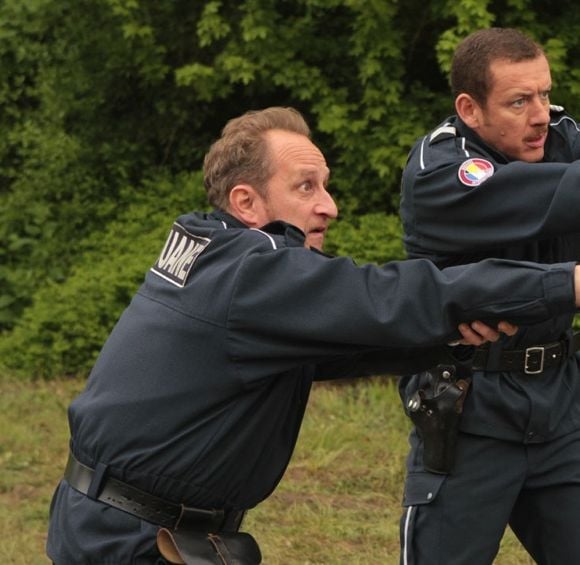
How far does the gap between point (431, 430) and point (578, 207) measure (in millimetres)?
800

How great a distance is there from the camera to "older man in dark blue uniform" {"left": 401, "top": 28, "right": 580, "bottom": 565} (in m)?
3.99

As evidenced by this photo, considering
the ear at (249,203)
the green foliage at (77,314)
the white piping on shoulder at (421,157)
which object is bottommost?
the green foliage at (77,314)

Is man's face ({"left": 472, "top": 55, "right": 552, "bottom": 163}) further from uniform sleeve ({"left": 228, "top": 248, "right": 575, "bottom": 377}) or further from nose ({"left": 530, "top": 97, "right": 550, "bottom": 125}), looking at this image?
uniform sleeve ({"left": 228, "top": 248, "right": 575, "bottom": 377})

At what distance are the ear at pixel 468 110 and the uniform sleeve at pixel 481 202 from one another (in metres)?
0.08

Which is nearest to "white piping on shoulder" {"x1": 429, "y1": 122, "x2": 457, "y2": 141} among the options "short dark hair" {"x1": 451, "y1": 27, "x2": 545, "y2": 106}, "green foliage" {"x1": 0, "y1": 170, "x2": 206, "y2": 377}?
"short dark hair" {"x1": 451, "y1": 27, "x2": 545, "y2": 106}

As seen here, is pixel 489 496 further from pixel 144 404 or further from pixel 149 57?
pixel 149 57

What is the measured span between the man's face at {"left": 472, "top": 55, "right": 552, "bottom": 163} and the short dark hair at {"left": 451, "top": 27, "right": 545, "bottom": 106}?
0.06 feet

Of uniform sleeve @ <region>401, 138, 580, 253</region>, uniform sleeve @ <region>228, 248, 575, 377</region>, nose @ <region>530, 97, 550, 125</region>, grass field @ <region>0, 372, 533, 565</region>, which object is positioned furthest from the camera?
grass field @ <region>0, 372, 533, 565</region>

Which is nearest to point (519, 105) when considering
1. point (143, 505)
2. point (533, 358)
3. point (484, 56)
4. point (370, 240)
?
point (484, 56)

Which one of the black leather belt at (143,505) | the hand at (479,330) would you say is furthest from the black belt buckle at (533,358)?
the black leather belt at (143,505)

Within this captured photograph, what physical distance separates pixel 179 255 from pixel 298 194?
0.35 m

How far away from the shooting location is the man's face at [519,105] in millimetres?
3998

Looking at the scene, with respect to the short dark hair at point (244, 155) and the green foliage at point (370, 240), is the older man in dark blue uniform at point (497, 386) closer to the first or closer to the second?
the short dark hair at point (244, 155)

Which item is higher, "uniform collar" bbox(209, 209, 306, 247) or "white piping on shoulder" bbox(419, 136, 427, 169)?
"white piping on shoulder" bbox(419, 136, 427, 169)
